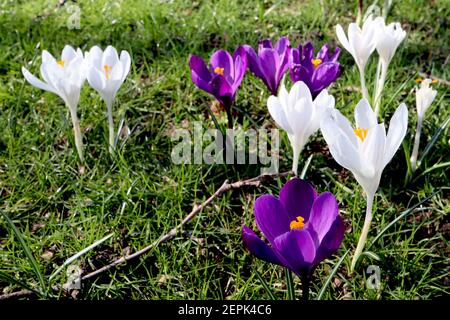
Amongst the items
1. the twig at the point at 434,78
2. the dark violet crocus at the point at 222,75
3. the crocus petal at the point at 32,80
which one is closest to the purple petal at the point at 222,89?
the dark violet crocus at the point at 222,75

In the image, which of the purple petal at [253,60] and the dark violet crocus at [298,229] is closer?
the dark violet crocus at [298,229]

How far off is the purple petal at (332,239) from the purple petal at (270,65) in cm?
75

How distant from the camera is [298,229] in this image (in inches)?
43.6

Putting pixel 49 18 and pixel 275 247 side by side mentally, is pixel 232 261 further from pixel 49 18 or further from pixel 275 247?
pixel 49 18

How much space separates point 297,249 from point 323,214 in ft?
0.43

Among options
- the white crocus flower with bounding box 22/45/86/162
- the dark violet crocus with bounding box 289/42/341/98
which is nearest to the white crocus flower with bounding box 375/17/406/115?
the dark violet crocus with bounding box 289/42/341/98

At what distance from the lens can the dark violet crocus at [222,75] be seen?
5.57 ft

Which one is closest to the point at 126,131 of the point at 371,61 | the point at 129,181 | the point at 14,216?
the point at 129,181

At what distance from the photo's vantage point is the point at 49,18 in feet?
9.07

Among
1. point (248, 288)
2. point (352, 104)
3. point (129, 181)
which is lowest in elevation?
point (248, 288)

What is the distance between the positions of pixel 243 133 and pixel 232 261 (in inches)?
21.4

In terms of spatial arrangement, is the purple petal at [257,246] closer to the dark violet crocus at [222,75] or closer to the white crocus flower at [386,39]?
the dark violet crocus at [222,75]

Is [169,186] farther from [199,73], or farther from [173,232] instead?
[199,73]

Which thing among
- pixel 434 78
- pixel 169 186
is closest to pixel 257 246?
pixel 169 186
